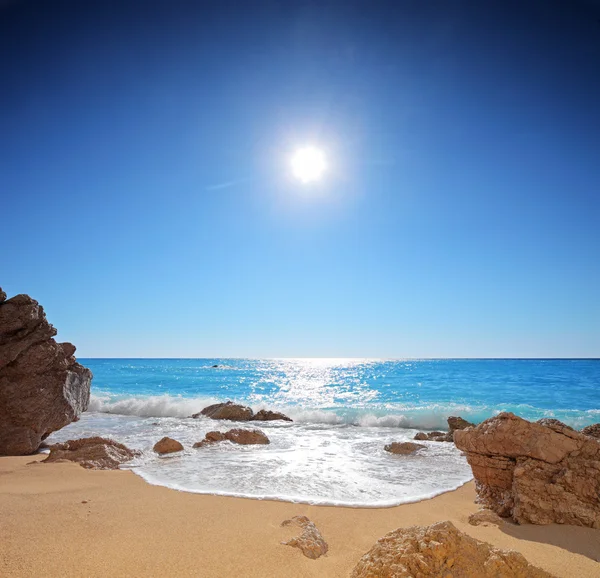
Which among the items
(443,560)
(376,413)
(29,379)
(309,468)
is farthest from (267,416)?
(443,560)

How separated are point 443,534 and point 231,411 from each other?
48.9 ft

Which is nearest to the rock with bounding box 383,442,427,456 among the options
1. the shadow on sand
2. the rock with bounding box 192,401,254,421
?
the shadow on sand

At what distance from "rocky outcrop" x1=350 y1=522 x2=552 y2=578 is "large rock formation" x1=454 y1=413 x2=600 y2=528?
1781 millimetres

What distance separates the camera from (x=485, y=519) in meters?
4.14

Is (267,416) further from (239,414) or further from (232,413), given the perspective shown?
(232,413)

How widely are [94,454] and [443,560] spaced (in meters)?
7.02

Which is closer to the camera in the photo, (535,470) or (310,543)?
(310,543)

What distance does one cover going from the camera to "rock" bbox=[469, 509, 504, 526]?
405 centimetres

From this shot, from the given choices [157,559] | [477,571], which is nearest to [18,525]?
[157,559]

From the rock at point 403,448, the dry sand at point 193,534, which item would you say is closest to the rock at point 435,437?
the rock at point 403,448

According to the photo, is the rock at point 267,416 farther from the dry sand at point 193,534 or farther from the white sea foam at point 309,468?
the dry sand at point 193,534

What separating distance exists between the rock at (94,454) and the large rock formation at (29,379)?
3.44 ft

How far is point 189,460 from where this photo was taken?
25.3 ft

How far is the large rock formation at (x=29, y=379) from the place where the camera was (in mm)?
8320
